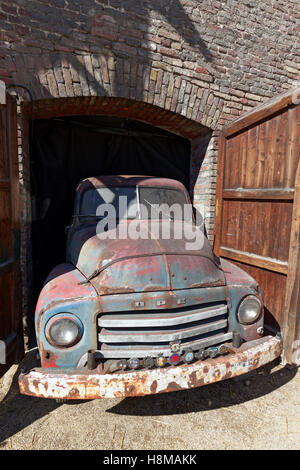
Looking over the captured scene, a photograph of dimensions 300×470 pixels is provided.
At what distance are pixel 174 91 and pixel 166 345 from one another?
141 inches

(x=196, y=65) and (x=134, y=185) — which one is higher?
(x=196, y=65)

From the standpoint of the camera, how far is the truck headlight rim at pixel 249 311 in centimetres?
230

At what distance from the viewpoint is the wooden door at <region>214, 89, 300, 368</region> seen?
2998 millimetres

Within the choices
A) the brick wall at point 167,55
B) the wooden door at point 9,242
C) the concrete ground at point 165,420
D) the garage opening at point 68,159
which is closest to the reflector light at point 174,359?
the concrete ground at point 165,420

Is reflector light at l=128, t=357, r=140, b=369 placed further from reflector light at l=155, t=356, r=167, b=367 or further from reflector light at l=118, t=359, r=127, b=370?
reflector light at l=155, t=356, r=167, b=367

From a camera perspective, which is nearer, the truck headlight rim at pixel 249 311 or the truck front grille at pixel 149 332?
the truck front grille at pixel 149 332

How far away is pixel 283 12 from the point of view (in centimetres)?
468

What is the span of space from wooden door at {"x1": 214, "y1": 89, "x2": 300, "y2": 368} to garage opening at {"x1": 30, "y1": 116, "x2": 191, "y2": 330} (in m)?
1.56

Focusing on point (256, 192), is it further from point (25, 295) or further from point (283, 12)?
point (283, 12)

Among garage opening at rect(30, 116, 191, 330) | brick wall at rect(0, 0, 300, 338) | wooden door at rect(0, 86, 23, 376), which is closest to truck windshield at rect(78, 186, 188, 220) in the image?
wooden door at rect(0, 86, 23, 376)

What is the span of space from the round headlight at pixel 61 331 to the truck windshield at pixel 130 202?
148 cm

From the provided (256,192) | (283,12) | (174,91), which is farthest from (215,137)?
(283,12)

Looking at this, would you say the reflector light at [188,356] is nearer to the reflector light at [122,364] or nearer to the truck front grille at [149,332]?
the truck front grille at [149,332]

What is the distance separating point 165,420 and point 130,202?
7.18 ft
